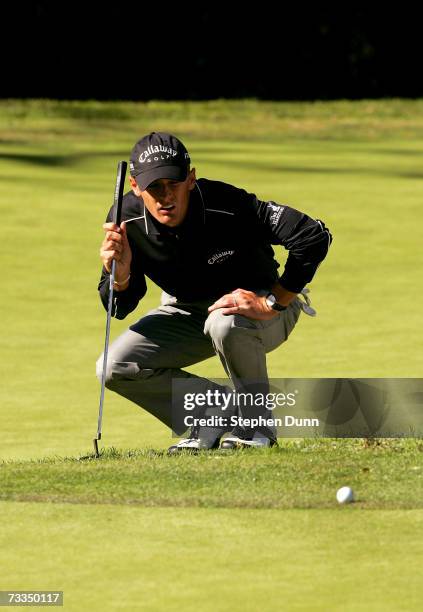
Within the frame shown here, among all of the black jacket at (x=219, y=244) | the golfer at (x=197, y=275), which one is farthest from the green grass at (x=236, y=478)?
the black jacket at (x=219, y=244)

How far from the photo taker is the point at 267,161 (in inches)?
587

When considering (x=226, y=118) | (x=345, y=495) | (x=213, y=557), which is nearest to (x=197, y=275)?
(x=345, y=495)

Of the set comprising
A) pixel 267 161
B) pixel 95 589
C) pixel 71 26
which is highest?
pixel 71 26

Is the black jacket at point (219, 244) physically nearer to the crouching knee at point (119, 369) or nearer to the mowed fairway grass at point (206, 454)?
the crouching knee at point (119, 369)

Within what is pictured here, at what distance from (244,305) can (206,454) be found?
1.75 feet

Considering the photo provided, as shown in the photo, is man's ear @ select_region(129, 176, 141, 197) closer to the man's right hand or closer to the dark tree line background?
the man's right hand

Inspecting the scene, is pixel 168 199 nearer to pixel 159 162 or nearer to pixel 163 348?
pixel 159 162

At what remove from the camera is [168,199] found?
5.47 metres

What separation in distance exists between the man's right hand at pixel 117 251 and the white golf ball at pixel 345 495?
4.32 ft

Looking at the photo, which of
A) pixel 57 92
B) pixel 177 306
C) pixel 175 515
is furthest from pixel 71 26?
pixel 175 515

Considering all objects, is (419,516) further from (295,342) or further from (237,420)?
(295,342)

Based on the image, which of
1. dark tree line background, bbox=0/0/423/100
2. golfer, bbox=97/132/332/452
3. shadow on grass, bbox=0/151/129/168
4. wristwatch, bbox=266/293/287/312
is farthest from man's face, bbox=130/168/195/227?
dark tree line background, bbox=0/0/423/100

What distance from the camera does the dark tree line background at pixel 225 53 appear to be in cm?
2281

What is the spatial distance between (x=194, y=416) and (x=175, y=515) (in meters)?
1.41
